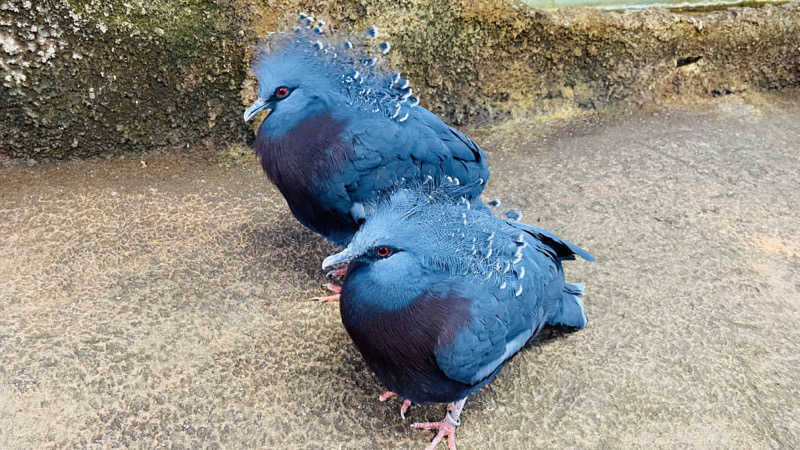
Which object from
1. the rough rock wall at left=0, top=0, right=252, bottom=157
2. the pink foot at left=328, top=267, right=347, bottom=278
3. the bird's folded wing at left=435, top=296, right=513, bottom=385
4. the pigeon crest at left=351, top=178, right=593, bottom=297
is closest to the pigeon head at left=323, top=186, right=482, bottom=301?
the pigeon crest at left=351, top=178, right=593, bottom=297

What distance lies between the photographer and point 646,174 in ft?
11.8

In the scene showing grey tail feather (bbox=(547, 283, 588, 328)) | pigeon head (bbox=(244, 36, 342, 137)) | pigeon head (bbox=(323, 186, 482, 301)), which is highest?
pigeon head (bbox=(244, 36, 342, 137))

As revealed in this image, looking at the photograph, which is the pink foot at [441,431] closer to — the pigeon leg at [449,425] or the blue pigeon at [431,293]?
the pigeon leg at [449,425]

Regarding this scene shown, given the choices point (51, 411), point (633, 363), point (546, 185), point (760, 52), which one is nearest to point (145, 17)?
point (51, 411)

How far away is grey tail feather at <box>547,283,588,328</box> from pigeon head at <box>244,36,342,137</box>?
1169mm

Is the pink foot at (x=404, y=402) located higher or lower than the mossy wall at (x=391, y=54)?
lower

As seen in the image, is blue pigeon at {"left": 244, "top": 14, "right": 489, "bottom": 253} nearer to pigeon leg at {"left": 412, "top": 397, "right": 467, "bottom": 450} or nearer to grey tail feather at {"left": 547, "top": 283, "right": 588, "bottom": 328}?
grey tail feather at {"left": 547, "top": 283, "right": 588, "bottom": 328}

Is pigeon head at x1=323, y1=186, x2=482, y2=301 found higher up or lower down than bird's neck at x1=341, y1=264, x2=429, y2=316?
higher up

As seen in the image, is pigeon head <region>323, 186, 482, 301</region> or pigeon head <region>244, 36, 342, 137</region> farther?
pigeon head <region>244, 36, 342, 137</region>

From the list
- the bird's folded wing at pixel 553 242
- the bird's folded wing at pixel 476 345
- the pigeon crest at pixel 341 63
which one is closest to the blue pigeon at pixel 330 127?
the pigeon crest at pixel 341 63

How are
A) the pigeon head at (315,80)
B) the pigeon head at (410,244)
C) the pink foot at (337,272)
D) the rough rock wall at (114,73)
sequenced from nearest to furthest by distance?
the pigeon head at (410,244) → the pigeon head at (315,80) → the pink foot at (337,272) → the rough rock wall at (114,73)

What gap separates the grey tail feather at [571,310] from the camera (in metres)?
2.43

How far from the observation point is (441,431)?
2158mm

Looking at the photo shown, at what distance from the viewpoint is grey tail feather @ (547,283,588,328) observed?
2432 mm
